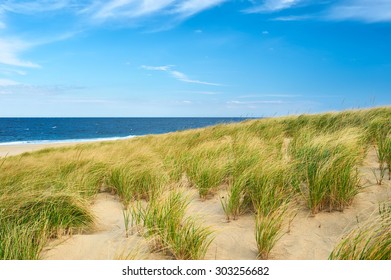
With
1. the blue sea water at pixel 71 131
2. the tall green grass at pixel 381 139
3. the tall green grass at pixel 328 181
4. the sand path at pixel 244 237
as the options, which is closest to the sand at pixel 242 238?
the sand path at pixel 244 237

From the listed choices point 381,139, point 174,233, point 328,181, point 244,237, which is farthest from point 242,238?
point 381,139

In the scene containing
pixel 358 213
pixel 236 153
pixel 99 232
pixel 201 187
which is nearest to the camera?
pixel 358 213

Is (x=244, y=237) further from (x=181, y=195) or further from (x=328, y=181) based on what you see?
(x=328, y=181)

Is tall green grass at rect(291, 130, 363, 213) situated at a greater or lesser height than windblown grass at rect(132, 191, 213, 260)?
greater

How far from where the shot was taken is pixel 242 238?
2906 mm

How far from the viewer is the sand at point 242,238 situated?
265cm

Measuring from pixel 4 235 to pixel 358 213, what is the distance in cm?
360

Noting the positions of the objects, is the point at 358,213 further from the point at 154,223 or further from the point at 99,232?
the point at 99,232

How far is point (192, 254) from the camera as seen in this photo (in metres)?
2.51

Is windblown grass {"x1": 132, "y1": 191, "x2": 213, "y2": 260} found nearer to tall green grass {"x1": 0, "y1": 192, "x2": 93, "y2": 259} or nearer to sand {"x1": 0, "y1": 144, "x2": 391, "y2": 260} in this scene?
sand {"x1": 0, "y1": 144, "x2": 391, "y2": 260}

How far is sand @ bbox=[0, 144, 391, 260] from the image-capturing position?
265 cm

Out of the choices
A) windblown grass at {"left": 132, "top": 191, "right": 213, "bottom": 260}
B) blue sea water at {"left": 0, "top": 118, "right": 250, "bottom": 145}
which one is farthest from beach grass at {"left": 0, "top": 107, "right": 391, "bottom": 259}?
blue sea water at {"left": 0, "top": 118, "right": 250, "bottom": 145}

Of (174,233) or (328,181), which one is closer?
(174,233)
